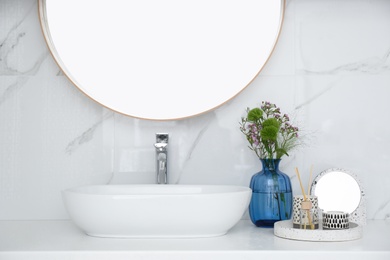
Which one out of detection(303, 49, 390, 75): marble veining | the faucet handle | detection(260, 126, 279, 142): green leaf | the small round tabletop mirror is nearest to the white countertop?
the small round tabletop mirror

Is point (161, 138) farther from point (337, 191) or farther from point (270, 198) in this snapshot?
point (337, 191)

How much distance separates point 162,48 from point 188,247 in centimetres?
69

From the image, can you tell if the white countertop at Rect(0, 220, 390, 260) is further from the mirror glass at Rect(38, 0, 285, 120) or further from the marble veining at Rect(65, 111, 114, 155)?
the mirror glass at Rect(38, 0, 285, 120)

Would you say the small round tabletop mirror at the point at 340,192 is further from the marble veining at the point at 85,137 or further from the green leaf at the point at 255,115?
the marble veining at the point at 85,137

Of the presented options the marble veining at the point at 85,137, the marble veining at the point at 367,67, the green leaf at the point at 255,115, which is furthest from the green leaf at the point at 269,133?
the marble veining at the point at 85,137

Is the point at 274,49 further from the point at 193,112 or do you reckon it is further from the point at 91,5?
the point at 91,5

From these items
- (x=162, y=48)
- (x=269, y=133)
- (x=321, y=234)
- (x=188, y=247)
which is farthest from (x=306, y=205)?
(x=162, y=48)

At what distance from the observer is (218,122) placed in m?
1.64

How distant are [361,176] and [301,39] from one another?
0.45 meters

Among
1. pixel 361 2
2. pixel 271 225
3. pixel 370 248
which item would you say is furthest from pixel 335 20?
pixel 370 248

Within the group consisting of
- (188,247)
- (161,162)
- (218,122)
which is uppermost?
(218,122)

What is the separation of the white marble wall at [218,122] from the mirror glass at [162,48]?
5cm

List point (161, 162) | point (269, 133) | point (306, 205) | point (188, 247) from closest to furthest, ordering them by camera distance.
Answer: point (188, 247) → point (306, 205) → point (269, 133) → point (161, 162)

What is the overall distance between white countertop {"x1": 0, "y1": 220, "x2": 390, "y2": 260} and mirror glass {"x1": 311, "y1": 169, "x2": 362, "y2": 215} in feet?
0.49
